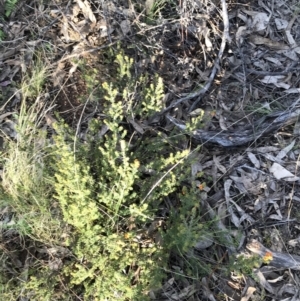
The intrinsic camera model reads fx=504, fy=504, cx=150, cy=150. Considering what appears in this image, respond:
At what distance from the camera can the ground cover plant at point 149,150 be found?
2332 mm

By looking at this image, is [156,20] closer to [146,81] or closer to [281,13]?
[146,81]

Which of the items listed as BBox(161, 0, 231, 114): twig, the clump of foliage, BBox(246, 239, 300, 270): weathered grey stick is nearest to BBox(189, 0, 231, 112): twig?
BBox(161, 0, 231, 114): twig

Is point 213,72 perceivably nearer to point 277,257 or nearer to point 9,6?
point 277,257

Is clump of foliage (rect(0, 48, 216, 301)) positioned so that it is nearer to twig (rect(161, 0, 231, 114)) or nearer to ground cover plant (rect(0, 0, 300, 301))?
ground cover plant (rect(0, 0, 300, 301))

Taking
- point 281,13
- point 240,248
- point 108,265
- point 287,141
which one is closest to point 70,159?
point 108,265

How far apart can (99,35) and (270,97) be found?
1062 mm

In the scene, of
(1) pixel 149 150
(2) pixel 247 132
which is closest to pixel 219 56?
(2) pixel 247 132

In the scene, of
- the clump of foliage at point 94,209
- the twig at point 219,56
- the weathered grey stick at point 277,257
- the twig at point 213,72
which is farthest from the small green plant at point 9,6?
the weathered grey stick at point 277,257

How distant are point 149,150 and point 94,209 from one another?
0.50 metres

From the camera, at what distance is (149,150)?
102 inches

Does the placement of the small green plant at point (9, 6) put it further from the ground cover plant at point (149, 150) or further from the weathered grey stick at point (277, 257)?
the weathered grey stick at point (277, 257)

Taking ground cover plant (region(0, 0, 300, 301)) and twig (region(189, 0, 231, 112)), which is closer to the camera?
ground cover plant (region(0, 0, 300, 301))

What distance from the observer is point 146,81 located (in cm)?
279

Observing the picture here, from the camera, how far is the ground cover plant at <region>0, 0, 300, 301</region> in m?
2.33
